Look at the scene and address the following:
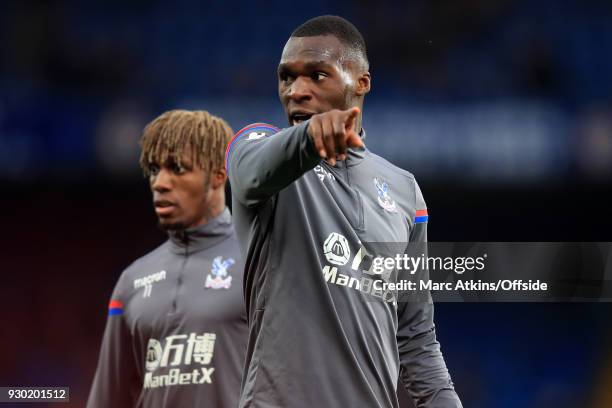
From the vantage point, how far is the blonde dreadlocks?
4.53m

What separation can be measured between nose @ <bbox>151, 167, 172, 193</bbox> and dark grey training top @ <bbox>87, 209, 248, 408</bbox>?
0.25 metres

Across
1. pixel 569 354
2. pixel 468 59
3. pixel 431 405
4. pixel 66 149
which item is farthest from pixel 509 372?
pixel 431 405

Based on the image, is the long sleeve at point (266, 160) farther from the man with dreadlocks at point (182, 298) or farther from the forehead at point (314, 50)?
the man with dreadlocks at point (182, 298)

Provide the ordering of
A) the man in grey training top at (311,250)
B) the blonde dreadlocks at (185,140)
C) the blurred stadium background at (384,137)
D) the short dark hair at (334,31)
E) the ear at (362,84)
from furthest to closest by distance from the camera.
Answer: the blurred stadium background at (384,137) < the blonde dreadlocks at (185,140) < the ear at (362,84) < the short dark hair at (334,31) < the man in grey training top at (311,250)

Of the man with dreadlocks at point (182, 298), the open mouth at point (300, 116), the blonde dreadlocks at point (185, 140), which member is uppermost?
the open mouth at point (300, 116)

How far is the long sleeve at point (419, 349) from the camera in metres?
2.81

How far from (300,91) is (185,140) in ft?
7.08

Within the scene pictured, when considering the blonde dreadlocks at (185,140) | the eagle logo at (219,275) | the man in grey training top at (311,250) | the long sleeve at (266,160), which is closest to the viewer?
the long sleeve at (266,160)

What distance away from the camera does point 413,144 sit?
7.24 meters

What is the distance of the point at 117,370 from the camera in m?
4.39

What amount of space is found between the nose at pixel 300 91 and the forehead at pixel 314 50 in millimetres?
71

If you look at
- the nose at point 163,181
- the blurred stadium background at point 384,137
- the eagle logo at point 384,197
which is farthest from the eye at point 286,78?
the blurred stadium background at point 384,137

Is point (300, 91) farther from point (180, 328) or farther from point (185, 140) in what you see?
point (185, 140)

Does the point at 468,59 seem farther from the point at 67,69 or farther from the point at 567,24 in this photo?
the point at 67,69
